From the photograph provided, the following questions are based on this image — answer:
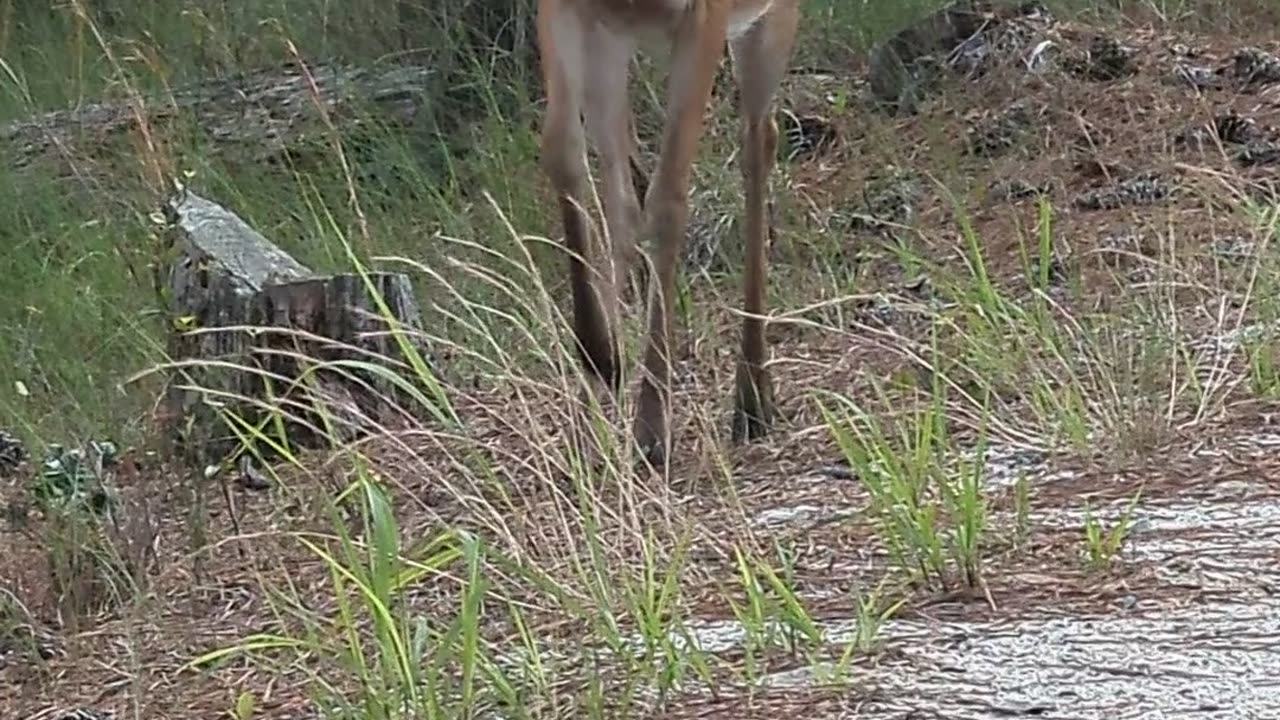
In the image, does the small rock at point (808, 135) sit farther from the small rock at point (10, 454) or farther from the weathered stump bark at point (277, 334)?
the small rock at point (10, 454)

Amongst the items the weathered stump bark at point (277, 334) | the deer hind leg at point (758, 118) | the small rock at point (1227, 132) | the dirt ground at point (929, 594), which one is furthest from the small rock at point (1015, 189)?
the weathered stump bark at point (277, 334)

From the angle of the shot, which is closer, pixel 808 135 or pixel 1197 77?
pixel 1197 77

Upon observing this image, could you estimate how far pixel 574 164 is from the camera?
543 centimetres

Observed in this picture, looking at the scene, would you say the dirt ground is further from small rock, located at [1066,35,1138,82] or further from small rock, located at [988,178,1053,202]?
small rock, located at [1066,35,1138,82]

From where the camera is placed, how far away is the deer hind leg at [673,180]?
16.5ft

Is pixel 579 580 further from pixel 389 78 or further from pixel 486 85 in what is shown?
pixel 389 78

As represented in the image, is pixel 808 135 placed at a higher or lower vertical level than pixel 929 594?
higher

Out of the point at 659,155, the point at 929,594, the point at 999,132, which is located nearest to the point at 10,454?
the point at 659,155

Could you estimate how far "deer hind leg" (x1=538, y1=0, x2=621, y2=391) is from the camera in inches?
209

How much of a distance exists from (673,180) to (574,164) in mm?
365

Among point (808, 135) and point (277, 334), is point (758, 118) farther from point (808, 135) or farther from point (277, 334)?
point (808, 135)

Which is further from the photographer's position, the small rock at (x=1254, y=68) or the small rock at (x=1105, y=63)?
the small rock at (x=1105, y=63)

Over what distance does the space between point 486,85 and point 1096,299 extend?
387 centimetres

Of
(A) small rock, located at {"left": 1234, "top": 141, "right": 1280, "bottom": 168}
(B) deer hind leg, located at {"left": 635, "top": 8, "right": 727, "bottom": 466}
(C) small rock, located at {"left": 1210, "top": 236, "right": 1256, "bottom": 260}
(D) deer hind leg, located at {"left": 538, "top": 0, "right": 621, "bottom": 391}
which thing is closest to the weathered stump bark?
(D) deer hind leg, located at {"left": 538, "top": 0, "right": 621, "bottom": 391}
